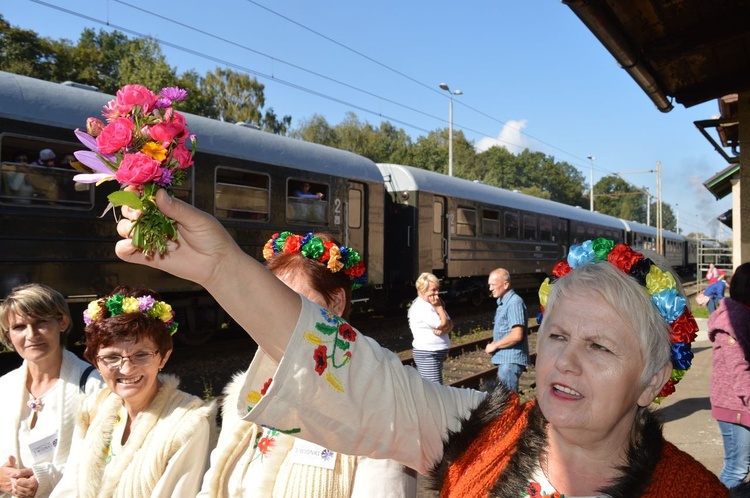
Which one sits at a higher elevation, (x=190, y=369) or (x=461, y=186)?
(x=461, y=186)

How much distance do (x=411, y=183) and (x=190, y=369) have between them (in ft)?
23.7

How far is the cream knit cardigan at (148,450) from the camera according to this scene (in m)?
2.64

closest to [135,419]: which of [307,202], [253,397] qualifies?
[253,397]

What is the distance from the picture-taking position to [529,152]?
104m

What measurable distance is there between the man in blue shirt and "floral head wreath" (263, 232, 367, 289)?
4460 mm

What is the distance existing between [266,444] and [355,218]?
10.2m

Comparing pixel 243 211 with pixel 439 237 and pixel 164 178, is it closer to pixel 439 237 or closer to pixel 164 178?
pixel 439 237

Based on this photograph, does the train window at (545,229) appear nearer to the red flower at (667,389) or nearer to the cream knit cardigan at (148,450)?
the cream knit cardigan at (148,450)

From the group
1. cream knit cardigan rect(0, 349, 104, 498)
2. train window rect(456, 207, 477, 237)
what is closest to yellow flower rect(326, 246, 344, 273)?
cream knit cardigan rect(0, 349, 104, 498)

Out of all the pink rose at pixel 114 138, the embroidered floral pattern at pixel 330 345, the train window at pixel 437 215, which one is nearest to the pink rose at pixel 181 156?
the pink rose at pixel 114 138

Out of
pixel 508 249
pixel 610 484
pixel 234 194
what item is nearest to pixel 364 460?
pixel 610 484

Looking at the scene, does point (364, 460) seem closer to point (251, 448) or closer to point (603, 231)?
point (251, 448)

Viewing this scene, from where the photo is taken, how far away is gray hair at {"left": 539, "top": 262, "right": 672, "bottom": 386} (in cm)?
180

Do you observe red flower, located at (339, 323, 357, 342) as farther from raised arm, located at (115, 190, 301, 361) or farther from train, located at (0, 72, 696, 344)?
train, located at (0, 72, 696, 344)
